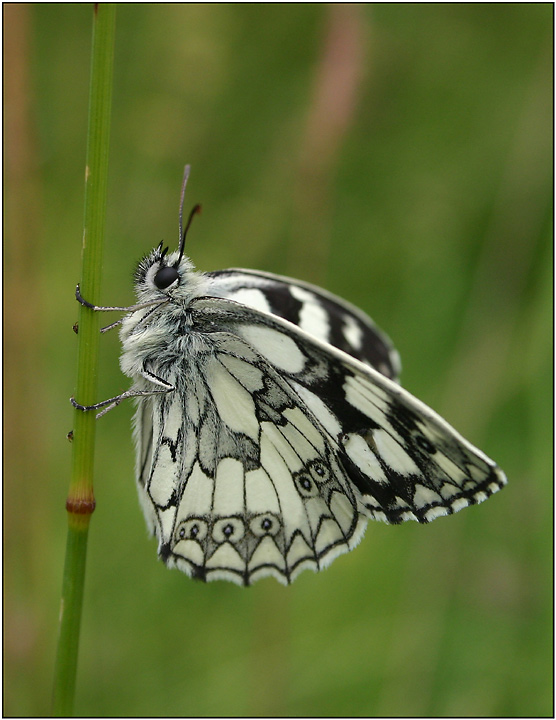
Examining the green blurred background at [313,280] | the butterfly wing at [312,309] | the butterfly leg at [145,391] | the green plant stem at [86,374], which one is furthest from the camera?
the green blurred background at [313,280]

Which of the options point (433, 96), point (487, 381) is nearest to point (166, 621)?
point (487, 381)

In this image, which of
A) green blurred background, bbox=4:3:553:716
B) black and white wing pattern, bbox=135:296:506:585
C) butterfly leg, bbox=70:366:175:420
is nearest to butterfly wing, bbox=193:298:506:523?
black and white wing pattern, bbox=135:296:506:585

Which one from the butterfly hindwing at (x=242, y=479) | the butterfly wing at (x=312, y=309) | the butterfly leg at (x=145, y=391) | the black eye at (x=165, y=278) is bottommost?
the butterfly hindwing at (x=242, y=479)

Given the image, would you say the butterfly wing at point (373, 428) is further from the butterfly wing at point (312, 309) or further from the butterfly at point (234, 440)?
the butterfly wing at point (312, 309)

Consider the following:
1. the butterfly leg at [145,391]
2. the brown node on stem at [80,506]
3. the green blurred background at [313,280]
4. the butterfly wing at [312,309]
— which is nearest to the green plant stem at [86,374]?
the brown node on stem at [80,506]

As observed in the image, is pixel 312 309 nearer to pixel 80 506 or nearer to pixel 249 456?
pixel 249 456

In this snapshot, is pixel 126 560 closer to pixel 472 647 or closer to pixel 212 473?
pixel 212 473

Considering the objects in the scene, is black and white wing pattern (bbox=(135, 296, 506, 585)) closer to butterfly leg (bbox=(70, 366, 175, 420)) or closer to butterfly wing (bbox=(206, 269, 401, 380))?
butterfly leg (bbox=(70, 366, 175, 420))
